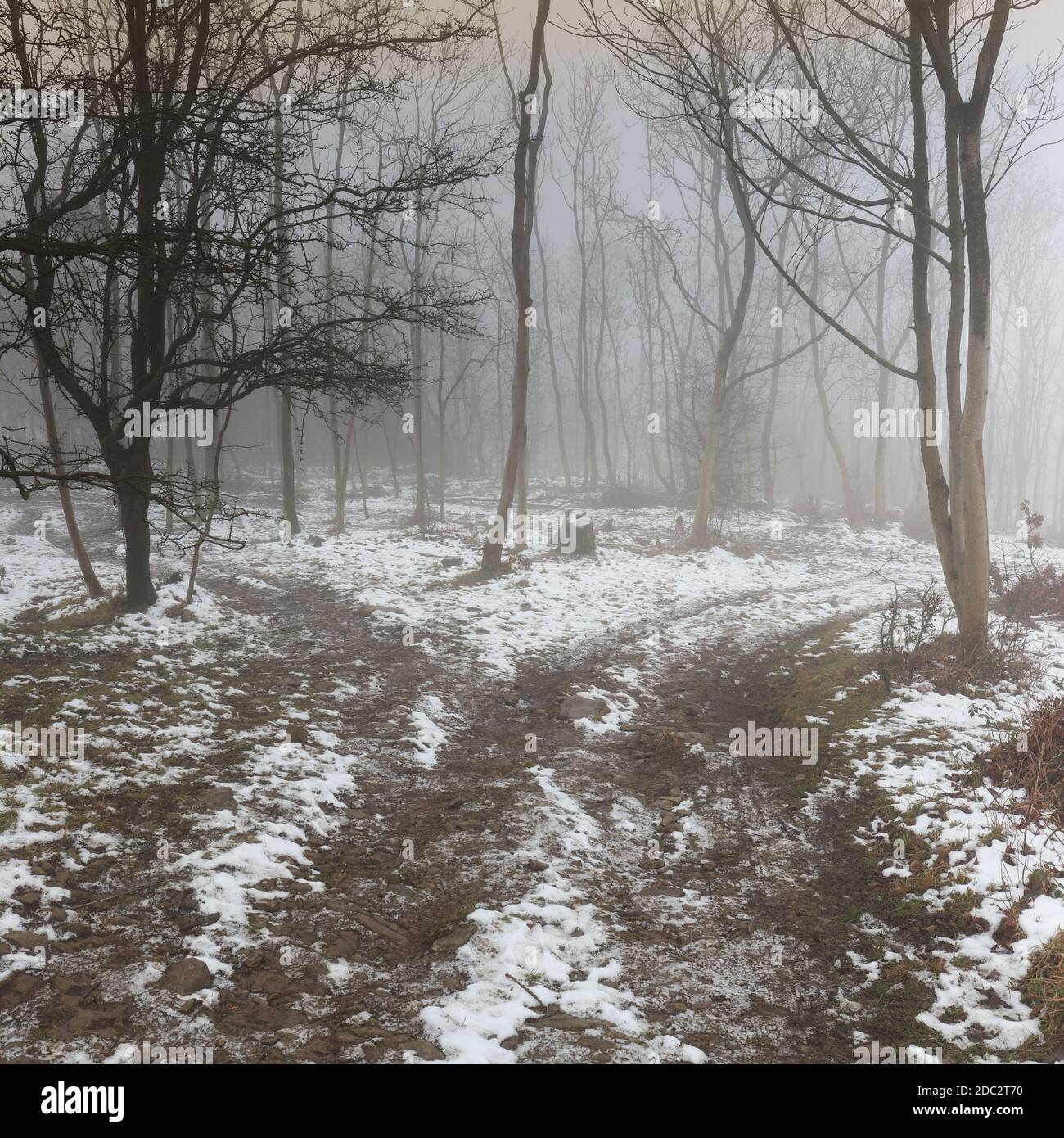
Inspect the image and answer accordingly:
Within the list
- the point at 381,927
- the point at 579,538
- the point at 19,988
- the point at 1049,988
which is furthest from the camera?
the point at 579,538

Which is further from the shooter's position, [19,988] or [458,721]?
[458,721]

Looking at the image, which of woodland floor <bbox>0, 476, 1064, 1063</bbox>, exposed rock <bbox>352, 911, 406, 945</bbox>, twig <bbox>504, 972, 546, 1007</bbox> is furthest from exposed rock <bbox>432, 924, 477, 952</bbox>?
twig <bbox>504, 972, 546, 1007</bbox>

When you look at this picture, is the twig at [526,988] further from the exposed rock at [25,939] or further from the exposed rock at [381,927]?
the exposed rock at [25,939]

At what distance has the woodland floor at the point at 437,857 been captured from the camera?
3551 millimetres

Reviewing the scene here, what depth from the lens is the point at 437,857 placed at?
17.0 feet

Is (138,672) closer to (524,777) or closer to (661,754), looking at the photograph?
(524,777)

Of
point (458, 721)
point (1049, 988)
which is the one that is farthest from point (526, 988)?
point (458, 721)

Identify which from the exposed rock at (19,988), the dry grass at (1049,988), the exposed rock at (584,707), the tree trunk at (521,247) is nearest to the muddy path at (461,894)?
the exposed rock at (19,988)

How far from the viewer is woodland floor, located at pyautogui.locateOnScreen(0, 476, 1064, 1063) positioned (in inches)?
140

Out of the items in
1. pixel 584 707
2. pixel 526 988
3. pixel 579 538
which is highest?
pixel 579 538

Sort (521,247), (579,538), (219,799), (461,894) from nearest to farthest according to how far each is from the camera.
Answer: (461,894)
(219,799)
(521,247)
(579,538)

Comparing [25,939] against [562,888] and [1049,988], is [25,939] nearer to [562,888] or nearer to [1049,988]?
[562,888]

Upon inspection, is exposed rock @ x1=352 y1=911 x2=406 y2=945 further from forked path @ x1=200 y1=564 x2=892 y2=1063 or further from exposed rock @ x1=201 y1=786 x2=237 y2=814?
exposed rock @ x1=201 y1=786 x2=237 y2=814
